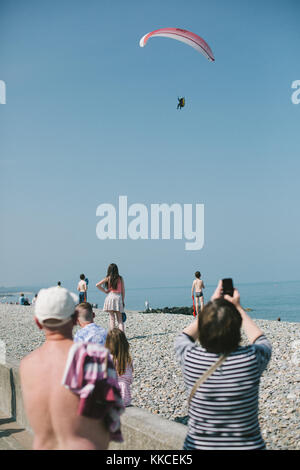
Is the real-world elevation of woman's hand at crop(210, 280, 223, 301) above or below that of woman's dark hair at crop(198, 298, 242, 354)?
above

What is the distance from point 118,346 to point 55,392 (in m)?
2.43

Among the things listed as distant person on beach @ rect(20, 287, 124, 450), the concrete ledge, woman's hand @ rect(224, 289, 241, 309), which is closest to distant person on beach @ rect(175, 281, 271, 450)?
woman's hand @ rect(224, 289, 241, 309)

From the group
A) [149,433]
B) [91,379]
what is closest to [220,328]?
[91,379]

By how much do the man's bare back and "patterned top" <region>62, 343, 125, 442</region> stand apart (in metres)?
0.06

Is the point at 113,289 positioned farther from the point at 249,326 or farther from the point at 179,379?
the point at 249,326

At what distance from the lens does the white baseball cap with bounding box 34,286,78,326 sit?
247 centimetres

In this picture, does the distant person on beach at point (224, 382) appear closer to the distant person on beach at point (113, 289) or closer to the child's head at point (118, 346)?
the child's head at point (118, 346)

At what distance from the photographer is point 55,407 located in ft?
7.81

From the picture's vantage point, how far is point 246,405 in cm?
245

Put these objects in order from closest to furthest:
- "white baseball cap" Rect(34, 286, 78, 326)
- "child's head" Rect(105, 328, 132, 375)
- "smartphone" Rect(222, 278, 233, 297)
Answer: "white baseball cap" Rect(34, 286, 78, 326) < "smartphone" Rect(222, 278, 233, 297) < "child's head" Rect(105, 328, 132, 375)

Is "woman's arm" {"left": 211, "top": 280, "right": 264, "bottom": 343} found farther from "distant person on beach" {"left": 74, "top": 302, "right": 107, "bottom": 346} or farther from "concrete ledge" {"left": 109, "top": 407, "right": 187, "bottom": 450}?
"distant person on beach" {"left": 74, "top": 302, "right": 107, "bottom": 346}

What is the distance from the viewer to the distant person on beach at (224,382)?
2.42 meters

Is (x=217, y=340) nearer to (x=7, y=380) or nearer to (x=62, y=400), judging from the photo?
(x=62, y=400)
